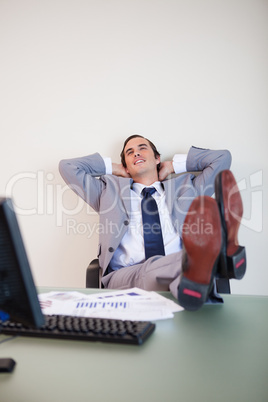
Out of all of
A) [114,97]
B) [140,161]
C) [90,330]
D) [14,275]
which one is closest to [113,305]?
[90,330]

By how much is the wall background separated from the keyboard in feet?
6.06

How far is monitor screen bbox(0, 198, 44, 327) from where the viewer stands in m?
0.69

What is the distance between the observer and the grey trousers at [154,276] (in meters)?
1.49

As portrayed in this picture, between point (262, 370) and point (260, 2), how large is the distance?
2.64 metres

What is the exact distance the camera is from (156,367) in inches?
31.7

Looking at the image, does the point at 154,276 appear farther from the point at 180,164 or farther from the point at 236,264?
the point at 180,164

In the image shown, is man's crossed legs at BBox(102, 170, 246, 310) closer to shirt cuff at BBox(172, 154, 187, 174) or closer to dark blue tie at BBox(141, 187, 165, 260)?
dark blue tie at BBox(141, 187, 165, 260)

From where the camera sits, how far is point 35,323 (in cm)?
75

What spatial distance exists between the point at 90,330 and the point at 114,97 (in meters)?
2.20

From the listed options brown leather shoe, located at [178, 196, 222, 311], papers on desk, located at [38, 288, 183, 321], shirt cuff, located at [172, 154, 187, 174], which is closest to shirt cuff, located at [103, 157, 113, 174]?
shirt cuff, located at [172, 154, 187, 174]

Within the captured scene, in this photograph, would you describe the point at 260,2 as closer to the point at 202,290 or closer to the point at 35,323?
the point at 202,290

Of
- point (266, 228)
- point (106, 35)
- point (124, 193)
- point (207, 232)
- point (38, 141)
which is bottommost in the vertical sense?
point (266, 228)

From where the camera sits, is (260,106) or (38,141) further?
(38,141)

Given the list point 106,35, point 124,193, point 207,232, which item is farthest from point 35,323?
point 106,35
